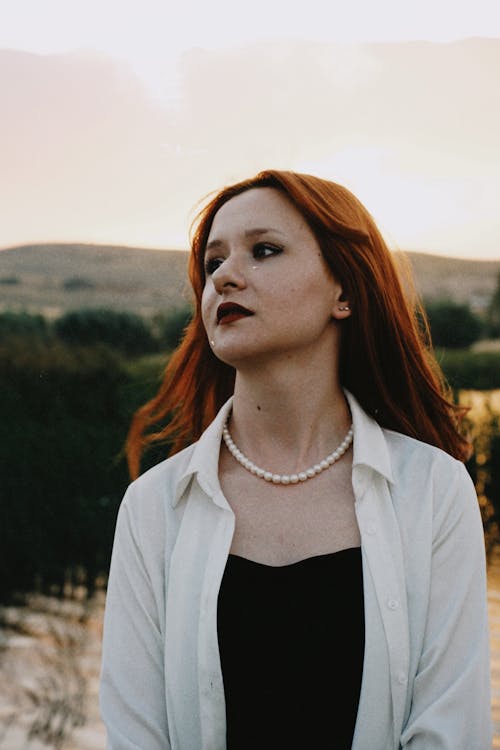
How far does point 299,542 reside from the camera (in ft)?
6.09

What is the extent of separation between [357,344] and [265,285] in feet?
1.03

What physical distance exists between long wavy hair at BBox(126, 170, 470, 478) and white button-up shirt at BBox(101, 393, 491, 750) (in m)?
0.22

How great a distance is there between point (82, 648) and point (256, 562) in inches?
134

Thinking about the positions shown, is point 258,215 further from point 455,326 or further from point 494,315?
point 494,315

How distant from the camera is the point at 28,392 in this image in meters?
11.3

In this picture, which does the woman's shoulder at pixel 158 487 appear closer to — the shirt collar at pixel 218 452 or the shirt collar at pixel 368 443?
the shirt collar at pixel 218 452

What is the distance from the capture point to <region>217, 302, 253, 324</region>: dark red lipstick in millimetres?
1890

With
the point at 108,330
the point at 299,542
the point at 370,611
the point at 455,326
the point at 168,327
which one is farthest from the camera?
the point at 455,326

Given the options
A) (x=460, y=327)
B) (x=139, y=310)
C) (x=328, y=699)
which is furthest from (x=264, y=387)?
(x=460, y=327)

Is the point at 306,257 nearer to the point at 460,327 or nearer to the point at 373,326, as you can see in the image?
the point at 373,326

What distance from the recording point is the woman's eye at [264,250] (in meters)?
1.91

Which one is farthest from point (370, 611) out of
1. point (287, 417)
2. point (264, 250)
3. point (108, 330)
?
point (108, 330)

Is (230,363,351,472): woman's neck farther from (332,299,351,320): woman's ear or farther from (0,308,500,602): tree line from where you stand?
(0,308,500,602): tree line

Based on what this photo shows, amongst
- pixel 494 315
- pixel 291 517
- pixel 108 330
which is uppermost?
pixel 291 517
